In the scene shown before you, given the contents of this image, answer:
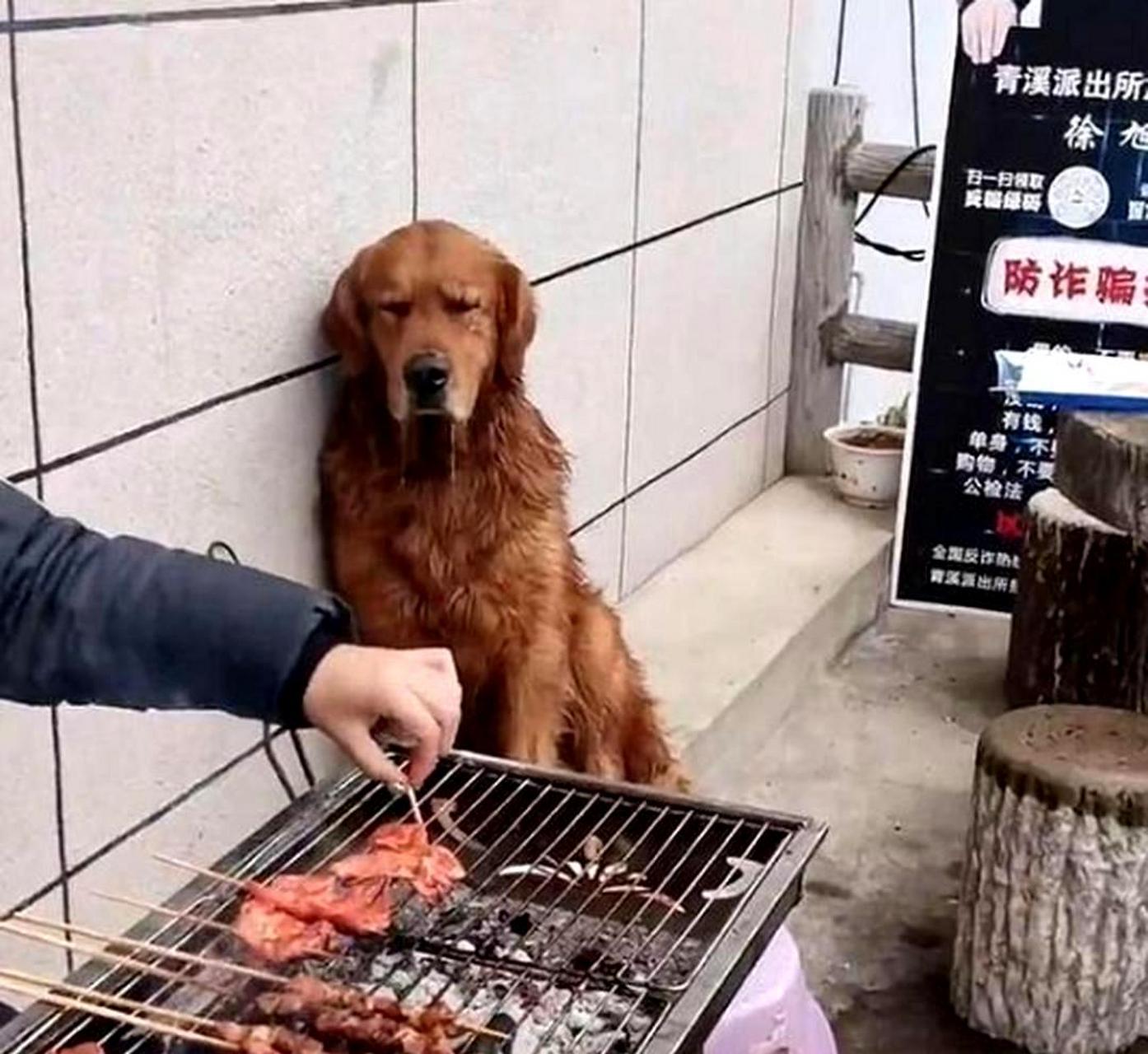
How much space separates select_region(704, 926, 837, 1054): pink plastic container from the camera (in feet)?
7.41

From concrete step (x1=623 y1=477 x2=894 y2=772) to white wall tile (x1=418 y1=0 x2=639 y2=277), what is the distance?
0.85 meters

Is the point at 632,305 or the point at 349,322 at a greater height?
the point at 349,322

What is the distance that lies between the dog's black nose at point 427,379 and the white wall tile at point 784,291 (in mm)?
2227

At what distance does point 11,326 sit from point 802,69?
2946 millimetres

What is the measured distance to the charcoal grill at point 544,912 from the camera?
5.38 ft

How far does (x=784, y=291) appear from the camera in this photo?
4.69 meters

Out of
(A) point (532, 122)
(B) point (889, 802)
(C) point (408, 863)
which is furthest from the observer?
(B) point (889, 802)

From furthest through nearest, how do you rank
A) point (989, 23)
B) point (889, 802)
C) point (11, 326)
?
point (989, 23), point (889, 802), point (11, 326)

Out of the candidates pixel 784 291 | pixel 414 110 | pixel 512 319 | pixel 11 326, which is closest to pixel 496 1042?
pixel 11 326

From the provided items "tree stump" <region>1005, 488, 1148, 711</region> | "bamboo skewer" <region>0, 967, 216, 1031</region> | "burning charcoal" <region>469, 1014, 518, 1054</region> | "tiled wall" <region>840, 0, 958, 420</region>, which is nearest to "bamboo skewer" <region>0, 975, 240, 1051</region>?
"bamboo skewer" <region>0, 967, 216, 1031</region>

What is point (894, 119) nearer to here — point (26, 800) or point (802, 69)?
point (802, 69)

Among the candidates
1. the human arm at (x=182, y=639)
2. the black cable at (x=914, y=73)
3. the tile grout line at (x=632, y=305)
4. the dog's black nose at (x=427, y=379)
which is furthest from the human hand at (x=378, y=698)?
the black cable at (x=914, y=73)

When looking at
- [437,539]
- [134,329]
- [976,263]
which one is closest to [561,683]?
[437,539]

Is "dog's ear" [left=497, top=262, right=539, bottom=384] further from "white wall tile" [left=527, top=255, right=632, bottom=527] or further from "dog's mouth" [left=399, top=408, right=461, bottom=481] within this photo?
"white wall tile" [left=527, top=255, right=632, bottom=527]
